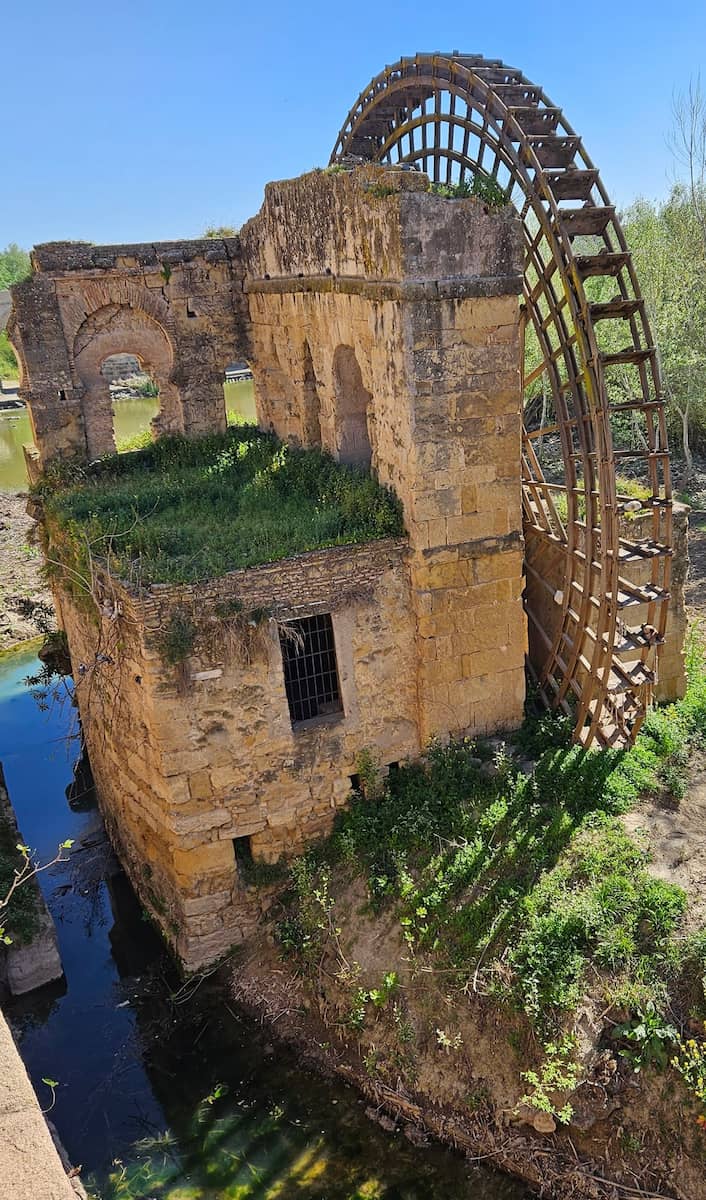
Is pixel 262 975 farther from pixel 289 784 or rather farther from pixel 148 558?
pixel 148 558

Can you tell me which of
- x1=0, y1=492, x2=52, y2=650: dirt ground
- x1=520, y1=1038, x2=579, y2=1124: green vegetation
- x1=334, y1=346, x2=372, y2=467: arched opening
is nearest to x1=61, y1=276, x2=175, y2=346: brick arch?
x1=334, y1=346, x2=372, y2=467: arched opening

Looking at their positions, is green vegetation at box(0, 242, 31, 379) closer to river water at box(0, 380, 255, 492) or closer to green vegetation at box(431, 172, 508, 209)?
river water at box(0, 380, 255, 492)

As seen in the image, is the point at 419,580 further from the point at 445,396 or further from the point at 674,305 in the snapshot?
the point at 674,305

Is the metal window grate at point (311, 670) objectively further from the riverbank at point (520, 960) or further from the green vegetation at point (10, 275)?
the green vegetation at point (10, 275)

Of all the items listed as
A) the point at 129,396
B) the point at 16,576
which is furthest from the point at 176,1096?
the point at 129,396

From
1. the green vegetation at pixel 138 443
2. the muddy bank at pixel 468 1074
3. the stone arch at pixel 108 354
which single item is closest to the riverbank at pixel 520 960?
the muddy bank at pixel 468 1074

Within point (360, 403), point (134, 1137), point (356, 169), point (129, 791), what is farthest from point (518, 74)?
point (134, 1137)
